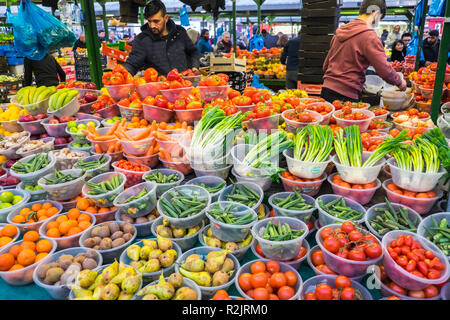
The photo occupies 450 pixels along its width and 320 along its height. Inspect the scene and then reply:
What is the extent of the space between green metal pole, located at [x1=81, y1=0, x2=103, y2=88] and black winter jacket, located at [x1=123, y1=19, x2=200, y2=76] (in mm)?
693

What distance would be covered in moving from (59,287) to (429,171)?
2.53 m

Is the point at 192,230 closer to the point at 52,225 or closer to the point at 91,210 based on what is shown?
the point at 91,210

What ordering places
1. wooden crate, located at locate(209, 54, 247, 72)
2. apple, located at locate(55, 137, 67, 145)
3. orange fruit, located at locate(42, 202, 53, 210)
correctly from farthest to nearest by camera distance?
wooden crate, located at locate(209, 54, 247, 72) → apple, located at locate(55, 137, 67, 145) → orange fruit, located at locate(42, 202, 53, 210)

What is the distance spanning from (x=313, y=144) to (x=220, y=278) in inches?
49.9

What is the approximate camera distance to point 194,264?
6.34ft

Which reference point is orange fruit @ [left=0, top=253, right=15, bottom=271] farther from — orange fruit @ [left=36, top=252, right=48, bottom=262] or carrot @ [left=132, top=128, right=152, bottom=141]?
carrot @ [left=132, top=128, right=152, bottom=141]

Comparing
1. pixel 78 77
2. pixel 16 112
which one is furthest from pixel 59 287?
pixel 78 77

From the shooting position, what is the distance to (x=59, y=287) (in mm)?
1904

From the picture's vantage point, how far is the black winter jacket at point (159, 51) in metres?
4.68

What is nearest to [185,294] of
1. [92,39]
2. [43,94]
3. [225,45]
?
[43,94]

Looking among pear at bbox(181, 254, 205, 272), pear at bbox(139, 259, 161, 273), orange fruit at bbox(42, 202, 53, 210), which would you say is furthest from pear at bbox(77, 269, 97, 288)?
orange fruit at bbox(42, 202, 53, 210)

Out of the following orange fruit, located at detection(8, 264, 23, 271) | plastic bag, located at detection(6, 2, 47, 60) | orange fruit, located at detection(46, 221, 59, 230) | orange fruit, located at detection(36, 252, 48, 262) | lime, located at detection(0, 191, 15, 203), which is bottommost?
orange fruit, located at detection(8, 264, 23, 271)

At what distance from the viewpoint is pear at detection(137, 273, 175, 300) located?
1697 millimetres

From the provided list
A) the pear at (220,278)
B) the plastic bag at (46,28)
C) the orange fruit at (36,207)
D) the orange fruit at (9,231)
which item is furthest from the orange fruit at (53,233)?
the plastic bag at (46,28)
